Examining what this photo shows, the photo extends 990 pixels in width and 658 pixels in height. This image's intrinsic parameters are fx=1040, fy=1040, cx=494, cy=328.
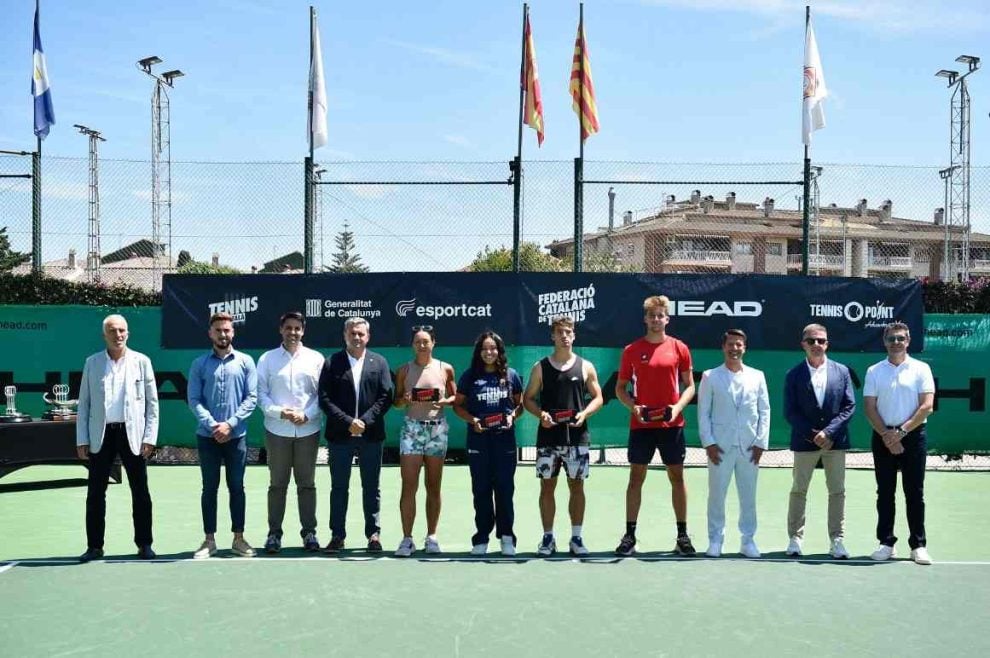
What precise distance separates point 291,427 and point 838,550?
395cm

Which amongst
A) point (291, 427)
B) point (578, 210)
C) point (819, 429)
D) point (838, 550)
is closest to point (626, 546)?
point (838, 550)

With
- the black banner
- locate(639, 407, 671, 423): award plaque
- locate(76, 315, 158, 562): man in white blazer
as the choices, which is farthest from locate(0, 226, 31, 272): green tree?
locate(639, 407, 671, 423): award plaque

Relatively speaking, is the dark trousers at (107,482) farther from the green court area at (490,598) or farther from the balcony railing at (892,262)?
the balcony railing at (892,262)

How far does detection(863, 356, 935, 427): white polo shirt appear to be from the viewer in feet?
23.8

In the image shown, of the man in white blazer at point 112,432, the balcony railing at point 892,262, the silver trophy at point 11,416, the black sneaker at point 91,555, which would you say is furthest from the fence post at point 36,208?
the balcony railing at point 892,262

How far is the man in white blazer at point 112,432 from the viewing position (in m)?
7.27

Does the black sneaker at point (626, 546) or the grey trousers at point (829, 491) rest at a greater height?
the grey trousers at point (829, 491)

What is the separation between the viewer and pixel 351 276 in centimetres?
1220

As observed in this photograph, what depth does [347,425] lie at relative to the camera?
7383 mm

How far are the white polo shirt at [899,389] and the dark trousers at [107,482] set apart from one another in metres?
5.11

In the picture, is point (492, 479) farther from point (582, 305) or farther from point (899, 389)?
point (582, 305)

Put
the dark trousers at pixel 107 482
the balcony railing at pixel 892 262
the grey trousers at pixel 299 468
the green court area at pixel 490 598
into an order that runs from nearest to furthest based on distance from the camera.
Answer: the green court area at pixel 490 598
the dark trousers at pixel 107 482
the grey trousers at pixel 299 468
the balcony railing at pixel 892 262

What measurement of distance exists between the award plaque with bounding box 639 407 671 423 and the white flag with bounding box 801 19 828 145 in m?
6.01

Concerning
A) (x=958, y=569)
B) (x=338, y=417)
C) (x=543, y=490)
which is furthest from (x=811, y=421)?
(x=338, y=417)
